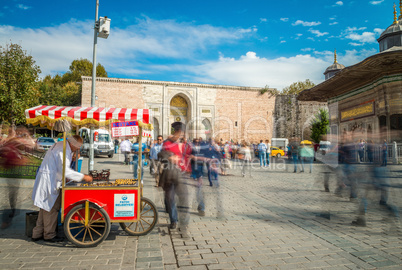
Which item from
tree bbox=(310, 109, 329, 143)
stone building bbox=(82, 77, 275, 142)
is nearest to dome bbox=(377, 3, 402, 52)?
tree bbox=(310, 109, 329, 143)

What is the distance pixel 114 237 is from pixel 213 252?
1.64 m

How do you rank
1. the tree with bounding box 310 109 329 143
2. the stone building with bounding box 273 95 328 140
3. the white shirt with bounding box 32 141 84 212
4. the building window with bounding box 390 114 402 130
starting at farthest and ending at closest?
1. the stone building with bounding box 273 95 328 140
2. the tree with bounding box 310 109 329 143
3. the building window with bounding box 390 114 402 130
4. the white shirt with bounding box 32 141 84 212

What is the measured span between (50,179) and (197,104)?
123ft

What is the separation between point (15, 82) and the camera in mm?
18516

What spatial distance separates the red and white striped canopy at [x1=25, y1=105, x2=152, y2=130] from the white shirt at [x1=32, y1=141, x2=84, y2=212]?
525 mm

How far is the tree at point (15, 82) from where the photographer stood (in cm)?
1809

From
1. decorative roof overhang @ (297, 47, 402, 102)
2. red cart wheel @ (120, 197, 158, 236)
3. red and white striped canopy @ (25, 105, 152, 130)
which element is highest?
decorative roof overhang @ (297, 47, 402, 102)

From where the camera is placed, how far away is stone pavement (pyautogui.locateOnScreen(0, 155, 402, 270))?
3438 millimetres

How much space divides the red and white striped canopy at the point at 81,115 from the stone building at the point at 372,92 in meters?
14.9

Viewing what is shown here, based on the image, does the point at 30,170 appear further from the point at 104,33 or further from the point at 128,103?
the point at 128,103

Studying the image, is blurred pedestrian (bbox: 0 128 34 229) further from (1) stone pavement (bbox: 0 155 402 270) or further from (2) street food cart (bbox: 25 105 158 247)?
(2) street food cart (bbox: 25 105 158 247)

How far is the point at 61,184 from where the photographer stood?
13.7 feet

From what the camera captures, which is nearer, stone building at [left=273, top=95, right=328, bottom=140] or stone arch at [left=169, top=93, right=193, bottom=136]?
stone arch at [left=169, top=93, right=193, bottom=136]

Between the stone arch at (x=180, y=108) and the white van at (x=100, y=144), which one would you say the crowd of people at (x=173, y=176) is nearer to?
the white van at (x=100, y=144)
